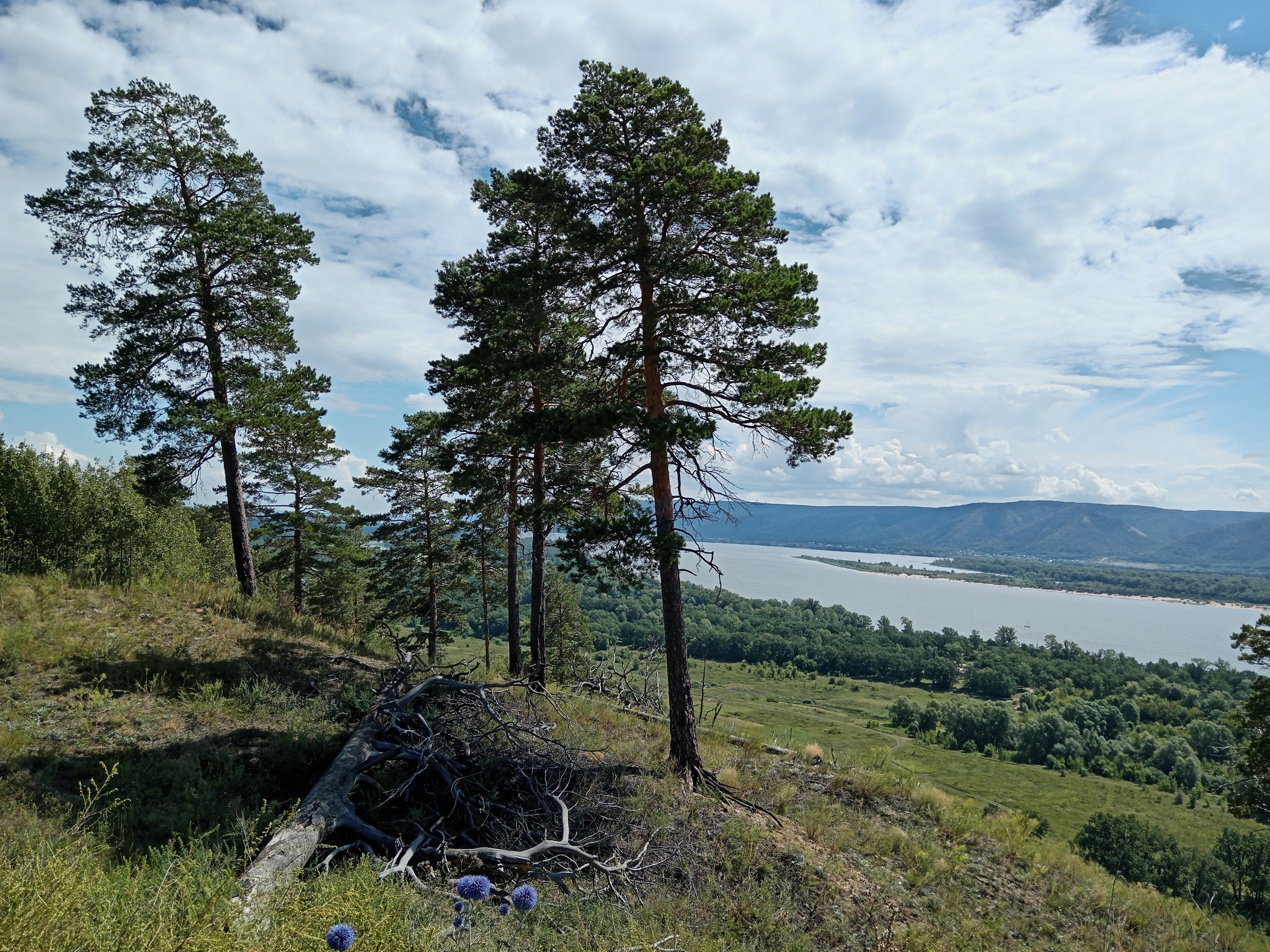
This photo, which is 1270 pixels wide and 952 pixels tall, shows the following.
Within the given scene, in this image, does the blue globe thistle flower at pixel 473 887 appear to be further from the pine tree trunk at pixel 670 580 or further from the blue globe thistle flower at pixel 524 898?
the pine tree trunk at pixel 670 580

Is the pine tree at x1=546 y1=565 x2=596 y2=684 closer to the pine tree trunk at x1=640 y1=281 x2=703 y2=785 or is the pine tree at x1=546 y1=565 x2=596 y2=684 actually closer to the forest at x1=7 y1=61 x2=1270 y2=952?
the forest at x1=7 y1=61 x2=1270 y2=952

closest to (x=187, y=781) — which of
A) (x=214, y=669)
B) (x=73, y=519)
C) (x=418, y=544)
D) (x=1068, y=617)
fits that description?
(x=214, y=669)

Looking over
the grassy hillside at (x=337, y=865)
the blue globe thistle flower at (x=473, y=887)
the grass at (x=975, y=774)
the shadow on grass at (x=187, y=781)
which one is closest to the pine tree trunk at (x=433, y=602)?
the grassy hillside at (x=337, y=865)

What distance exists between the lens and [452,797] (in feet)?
24.7

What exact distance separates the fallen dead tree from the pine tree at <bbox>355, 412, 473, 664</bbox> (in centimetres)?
1227

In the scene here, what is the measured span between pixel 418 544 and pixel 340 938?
22424mm

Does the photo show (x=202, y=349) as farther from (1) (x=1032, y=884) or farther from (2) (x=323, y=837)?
(1) (x=1032, y=884)

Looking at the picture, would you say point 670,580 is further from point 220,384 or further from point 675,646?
point 220,384

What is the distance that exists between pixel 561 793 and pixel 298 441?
15.2 metres

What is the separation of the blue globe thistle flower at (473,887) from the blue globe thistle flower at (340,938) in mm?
1216

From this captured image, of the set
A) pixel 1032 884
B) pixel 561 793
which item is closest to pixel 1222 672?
pixel 1032 884

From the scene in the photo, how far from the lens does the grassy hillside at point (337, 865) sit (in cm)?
343

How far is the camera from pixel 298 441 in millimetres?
18562

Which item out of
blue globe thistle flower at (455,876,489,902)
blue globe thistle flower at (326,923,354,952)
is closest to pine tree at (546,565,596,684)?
blue globe thistle flower at (455,876,489,902)
